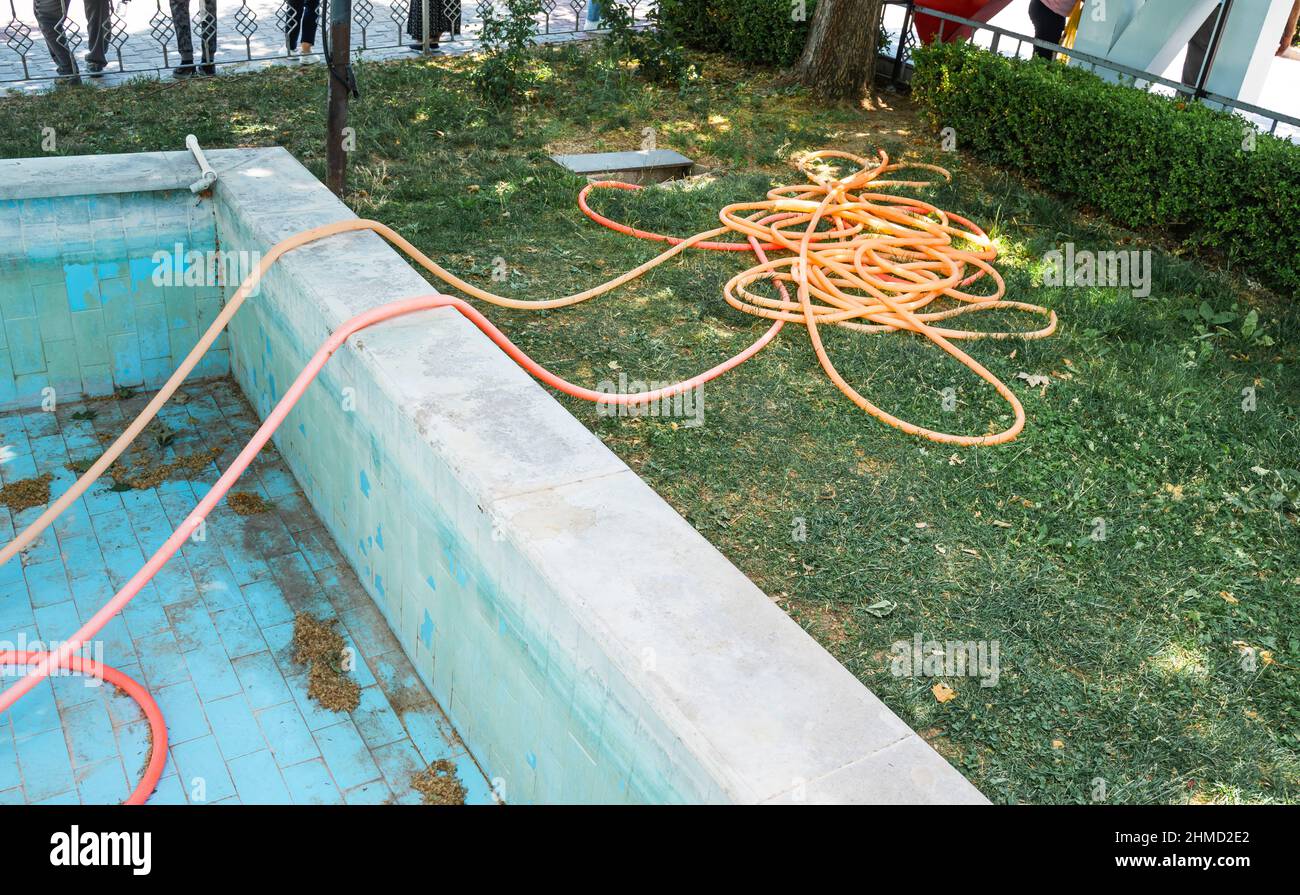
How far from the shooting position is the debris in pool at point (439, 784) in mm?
3859

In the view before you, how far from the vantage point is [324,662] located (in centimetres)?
434

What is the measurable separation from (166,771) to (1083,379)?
4737 millimetres

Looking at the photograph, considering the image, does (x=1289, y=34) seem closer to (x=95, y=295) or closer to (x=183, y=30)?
(x=183, y=30)

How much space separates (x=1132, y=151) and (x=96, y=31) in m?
8.30

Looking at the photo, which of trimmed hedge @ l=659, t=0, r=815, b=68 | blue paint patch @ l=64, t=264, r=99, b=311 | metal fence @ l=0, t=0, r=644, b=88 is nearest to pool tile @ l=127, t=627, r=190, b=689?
blue paint patch @ l=64, t=264, r=99, b=311

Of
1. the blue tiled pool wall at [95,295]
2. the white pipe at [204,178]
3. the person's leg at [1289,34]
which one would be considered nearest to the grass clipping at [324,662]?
the blue tiled pool wall at [95,295]

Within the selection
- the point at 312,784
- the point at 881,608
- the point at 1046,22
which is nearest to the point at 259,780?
the point at 312,784

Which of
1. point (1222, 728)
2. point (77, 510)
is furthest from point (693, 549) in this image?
point (77, 510)

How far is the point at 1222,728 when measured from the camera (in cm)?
376

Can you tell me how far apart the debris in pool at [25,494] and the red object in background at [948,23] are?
815 centimetres

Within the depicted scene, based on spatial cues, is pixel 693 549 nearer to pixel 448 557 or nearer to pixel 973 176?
pixel 448 557

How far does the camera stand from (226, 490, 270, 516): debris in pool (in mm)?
5180

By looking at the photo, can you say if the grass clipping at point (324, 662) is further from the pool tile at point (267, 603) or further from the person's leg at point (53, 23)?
the person's leg at point (53, 23)

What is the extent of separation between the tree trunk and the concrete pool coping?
6.10 meters
